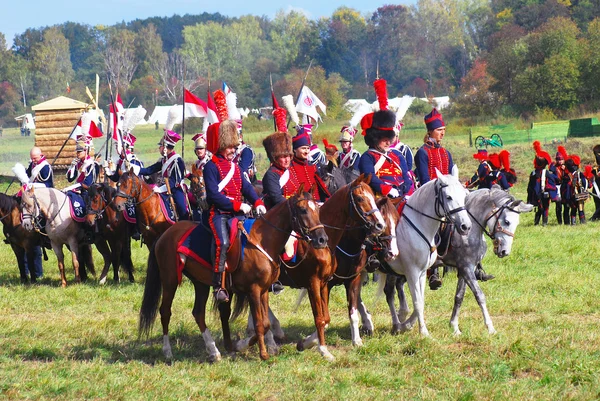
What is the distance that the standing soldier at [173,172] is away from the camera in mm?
14102

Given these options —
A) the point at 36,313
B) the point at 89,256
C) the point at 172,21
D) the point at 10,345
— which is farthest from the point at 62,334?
the point at 172,21

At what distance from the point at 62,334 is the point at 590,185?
14698 millimetres

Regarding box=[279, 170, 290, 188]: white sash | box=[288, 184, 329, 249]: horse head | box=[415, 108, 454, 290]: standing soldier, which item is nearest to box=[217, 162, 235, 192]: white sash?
box=[279, 170, 290, 188]: white sash

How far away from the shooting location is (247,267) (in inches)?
343

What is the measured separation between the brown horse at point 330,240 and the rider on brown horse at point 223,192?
68 centimetres

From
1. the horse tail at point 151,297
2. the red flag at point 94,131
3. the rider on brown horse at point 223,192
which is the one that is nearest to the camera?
the rider on brown horse at point 223,192

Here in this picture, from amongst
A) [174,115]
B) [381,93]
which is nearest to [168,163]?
[174,115]

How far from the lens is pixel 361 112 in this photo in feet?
53.2

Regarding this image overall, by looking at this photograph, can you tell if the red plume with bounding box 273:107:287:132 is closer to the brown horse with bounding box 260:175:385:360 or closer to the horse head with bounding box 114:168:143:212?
the brown horse with bounding box 260:175:385:360

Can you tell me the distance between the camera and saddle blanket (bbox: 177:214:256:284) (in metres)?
8.91

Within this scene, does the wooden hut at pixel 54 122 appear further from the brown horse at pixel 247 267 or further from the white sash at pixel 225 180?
the white sash at pixel 225 180

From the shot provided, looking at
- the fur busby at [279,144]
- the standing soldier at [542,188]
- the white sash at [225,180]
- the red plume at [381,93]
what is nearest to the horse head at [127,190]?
the red plume at [381,93]

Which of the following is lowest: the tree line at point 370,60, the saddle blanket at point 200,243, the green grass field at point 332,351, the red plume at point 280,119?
the green grass field at point 332,351

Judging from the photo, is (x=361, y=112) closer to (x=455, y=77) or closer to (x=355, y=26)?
(x=455, y=77)
